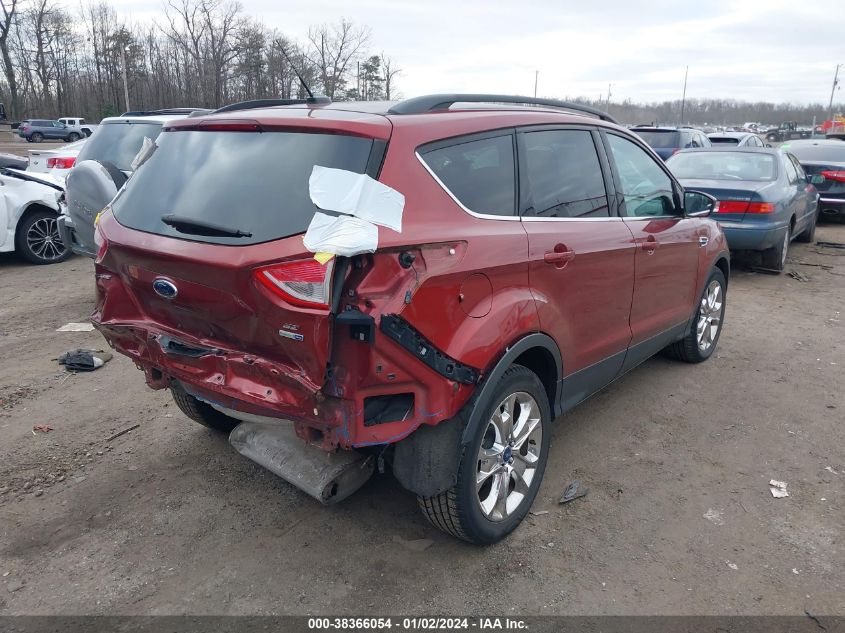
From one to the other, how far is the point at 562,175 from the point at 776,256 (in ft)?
21.1

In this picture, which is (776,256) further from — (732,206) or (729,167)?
(729,167)

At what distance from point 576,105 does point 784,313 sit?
14.5ft

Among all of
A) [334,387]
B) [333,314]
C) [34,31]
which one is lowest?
[334,387]

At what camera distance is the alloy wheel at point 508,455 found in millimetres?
2965

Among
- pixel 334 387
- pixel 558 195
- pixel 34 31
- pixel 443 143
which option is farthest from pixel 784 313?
pixel 34 31

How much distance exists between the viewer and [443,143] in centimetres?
275

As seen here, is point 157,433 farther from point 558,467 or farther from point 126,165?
point 126,165

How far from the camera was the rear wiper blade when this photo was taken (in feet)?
8.27

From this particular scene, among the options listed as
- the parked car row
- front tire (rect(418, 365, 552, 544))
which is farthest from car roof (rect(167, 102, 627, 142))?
the parked car row

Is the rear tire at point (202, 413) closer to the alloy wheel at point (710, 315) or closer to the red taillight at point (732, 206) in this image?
the alloy wheel at point (710, 315)

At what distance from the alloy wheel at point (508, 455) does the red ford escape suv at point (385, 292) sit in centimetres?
1

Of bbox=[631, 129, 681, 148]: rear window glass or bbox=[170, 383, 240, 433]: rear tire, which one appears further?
bbox=[631, 129, 681, 148]: rear window glass

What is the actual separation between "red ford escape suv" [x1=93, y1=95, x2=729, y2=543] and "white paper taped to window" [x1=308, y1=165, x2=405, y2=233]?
40 millimetres

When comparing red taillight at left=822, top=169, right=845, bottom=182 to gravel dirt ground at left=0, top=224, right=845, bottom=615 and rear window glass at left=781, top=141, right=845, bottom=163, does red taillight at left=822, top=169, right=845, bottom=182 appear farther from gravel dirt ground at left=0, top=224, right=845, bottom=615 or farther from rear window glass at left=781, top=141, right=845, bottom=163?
gravel dirt ground at left=0, top=224, right=845, bottom=615
